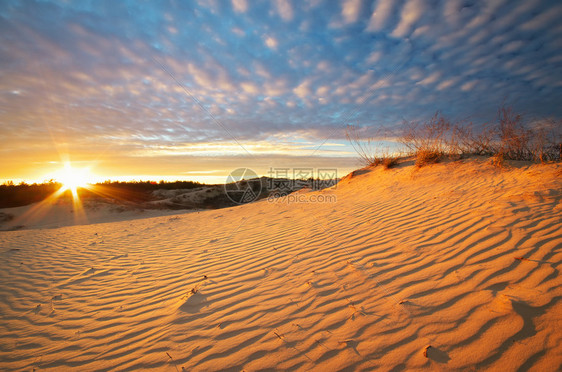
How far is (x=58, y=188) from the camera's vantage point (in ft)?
50.8

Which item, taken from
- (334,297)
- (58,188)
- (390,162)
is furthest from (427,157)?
(58,188)

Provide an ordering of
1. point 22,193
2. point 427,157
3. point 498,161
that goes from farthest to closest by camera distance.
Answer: point 22,193 → point 427,157 → point 498,161

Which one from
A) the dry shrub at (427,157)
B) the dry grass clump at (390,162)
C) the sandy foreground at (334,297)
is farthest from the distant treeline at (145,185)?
the dry shrub at (427,157)

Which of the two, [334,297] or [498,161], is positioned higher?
[498,161]

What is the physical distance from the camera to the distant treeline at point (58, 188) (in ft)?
42.5

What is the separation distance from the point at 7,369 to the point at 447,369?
12.3 feet

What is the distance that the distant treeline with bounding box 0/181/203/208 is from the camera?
1295cm

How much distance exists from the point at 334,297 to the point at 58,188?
20.9 m

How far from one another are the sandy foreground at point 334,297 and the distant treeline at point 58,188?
12.2 meters

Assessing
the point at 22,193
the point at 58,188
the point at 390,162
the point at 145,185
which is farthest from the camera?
the point at 145,185

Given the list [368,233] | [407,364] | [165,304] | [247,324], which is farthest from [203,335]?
[368,233]

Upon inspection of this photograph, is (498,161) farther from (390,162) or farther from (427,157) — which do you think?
(390,162)

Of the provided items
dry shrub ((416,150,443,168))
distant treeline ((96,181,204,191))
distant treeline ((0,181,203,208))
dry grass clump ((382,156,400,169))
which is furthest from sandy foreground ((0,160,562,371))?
distant treeline ((96,181,204,191))

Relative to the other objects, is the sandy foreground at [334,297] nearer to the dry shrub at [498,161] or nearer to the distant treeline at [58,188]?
the dry shrub at [498,161]
